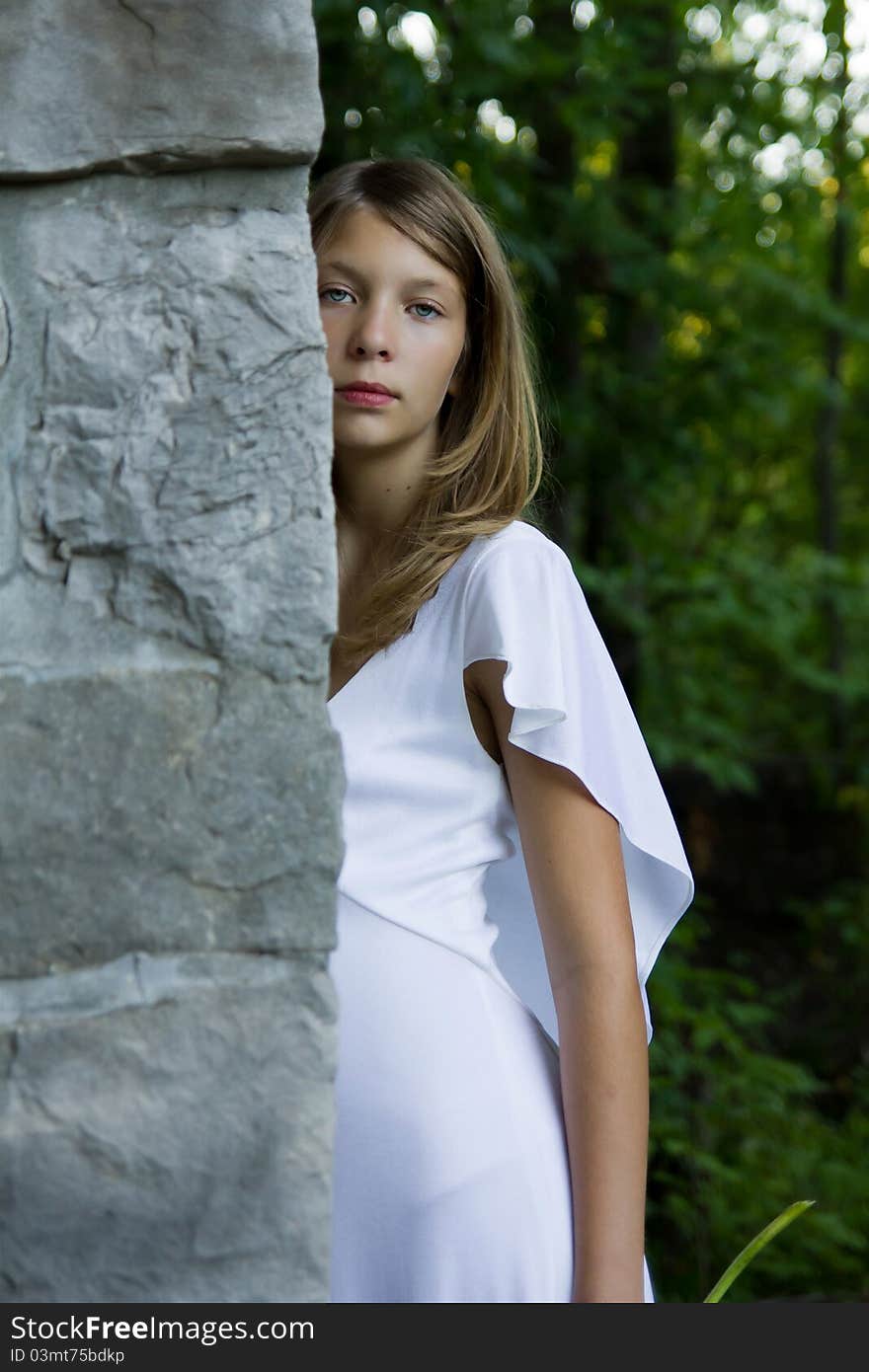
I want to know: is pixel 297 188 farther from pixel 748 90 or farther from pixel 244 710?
pixel 748 90

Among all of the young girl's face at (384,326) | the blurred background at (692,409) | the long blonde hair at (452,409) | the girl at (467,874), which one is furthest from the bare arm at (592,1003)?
the blurred background at (692,409)

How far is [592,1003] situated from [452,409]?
71 centimetres

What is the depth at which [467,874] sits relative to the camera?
131 centimetres

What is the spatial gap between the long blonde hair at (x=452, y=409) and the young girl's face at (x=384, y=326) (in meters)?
0.02

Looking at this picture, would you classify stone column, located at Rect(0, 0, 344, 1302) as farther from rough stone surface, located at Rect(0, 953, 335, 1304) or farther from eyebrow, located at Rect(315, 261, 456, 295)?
eyebrow, located at Rect(315, 261, 456, 295)

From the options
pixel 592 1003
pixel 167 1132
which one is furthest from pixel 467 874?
pixel 167 1132

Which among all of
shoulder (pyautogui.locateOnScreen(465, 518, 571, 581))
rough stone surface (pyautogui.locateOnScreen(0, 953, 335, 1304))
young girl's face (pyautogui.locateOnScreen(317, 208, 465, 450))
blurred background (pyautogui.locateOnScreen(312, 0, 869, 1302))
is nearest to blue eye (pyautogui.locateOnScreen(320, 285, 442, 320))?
young girl's face (pyautogui.locateOnScreen(317, 208, 465, 450))

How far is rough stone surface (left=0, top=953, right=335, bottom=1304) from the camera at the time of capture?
94cm

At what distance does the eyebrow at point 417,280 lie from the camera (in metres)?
1.38

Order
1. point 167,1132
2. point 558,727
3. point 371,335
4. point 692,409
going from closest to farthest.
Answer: point 167,1132 → point 558,727 → point 371,335 → point 692,409

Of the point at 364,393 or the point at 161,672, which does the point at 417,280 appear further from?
the point at 161,672

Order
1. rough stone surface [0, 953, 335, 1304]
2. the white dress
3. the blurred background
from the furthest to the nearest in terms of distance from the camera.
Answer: the blurred background → the white dress → rough stone surface [0, 953, 335, 1304]

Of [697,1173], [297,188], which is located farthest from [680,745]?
[297,188]

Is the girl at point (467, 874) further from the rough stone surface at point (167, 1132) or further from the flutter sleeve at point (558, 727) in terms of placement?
the rough stone surface at point (167, 1132)
